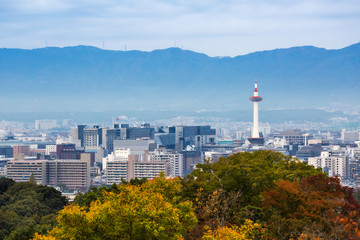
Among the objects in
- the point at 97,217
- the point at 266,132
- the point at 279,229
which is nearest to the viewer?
the point at 97,217

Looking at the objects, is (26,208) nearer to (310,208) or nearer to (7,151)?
(310,208)

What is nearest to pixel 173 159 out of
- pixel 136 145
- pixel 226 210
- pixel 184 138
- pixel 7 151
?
pixel 136 145

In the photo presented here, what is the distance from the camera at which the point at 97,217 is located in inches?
555

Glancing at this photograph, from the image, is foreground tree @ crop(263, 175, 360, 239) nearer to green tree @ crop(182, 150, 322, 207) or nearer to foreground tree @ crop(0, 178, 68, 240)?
green tree @ crop(182, 150, 322, 207)

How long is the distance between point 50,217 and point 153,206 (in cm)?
1432

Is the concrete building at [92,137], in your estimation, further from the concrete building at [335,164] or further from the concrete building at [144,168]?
the concrete building at [144,168]

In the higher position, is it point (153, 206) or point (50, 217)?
point (153, 206)

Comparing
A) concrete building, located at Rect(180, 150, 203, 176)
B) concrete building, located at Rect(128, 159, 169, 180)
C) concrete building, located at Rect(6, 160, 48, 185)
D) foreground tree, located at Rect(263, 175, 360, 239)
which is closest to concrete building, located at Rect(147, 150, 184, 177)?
concrete building, located at Rect(180, 150, 203, 176)

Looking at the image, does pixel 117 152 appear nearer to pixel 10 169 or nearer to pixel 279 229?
pixel 10 169

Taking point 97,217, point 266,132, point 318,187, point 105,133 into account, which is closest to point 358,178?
point 105,133

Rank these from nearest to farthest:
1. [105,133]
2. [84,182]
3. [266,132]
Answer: [84,182], [105,133], [266,132]

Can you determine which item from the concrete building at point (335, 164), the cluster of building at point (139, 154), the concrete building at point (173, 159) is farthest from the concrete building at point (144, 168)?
the concrete building at point (335, 164)

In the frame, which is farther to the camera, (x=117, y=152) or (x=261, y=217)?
(x=117, y=152)

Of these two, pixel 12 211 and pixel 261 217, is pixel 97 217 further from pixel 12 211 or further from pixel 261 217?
pixel 12 211
